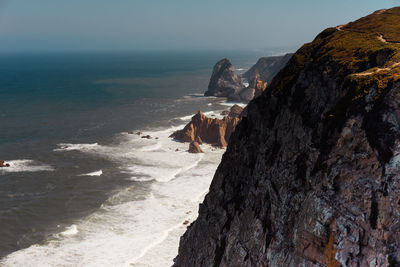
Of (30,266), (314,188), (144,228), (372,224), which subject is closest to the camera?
(372,224)

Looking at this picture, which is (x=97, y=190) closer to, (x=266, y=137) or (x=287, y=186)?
(x=266, y=137)

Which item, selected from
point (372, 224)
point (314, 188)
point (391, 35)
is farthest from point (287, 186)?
point (391, 35)

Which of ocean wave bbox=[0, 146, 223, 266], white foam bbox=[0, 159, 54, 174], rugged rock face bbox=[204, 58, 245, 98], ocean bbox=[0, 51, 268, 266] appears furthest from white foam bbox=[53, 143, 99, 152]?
rugged rock face bbox=[204, 58, 245, 98]

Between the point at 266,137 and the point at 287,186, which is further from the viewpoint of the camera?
the point at 266,137

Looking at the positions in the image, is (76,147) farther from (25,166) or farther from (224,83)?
(224,83)

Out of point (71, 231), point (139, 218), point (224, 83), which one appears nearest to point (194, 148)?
point (139, 218)

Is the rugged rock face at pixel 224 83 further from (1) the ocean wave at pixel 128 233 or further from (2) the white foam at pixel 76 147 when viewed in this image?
(1) the ocean wave at pixel 128 233
